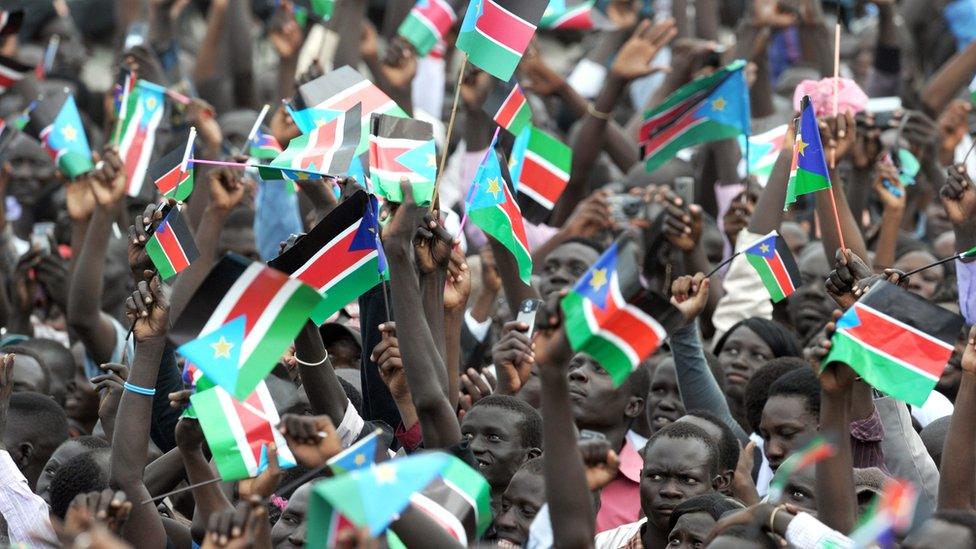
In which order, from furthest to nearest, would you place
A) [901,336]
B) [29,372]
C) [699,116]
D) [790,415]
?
[699,116] → [29,372] → [790,415] → [901,336]

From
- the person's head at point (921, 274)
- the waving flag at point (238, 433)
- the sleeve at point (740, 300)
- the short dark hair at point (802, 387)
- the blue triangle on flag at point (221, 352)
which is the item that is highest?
the blue triangle on flag at point (221, 352)

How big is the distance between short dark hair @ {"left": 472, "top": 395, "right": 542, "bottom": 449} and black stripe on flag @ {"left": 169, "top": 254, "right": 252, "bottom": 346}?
1431mm

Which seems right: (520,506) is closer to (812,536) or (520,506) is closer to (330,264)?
(330,264)

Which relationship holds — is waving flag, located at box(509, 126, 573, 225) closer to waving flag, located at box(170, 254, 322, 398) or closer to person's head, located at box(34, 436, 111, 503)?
person's head, located at box(34, 436, 111, 503)

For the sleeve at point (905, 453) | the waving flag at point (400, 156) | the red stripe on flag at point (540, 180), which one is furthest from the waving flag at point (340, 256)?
the red stripe on flag at point (540, 180)

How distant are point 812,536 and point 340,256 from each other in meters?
2.02

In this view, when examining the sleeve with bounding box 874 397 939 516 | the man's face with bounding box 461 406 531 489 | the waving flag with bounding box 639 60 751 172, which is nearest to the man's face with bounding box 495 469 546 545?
the man's face with bounding box 461 406 531 489

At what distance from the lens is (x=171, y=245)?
235 inches

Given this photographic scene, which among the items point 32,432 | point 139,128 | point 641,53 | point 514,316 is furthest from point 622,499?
point 139,128

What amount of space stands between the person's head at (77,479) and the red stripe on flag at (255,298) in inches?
46.5

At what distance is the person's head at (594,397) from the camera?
261 inches

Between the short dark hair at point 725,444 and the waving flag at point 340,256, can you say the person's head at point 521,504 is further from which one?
the waving flag at point 340,256

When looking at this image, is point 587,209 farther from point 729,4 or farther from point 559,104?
point 729,4

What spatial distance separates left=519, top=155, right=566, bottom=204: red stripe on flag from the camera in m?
7.84
